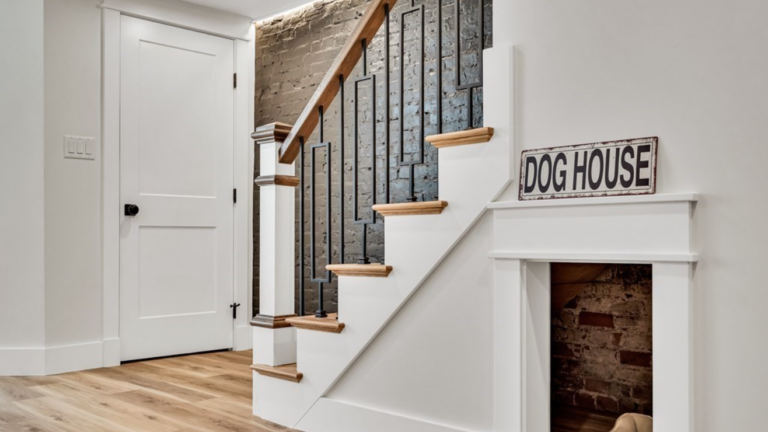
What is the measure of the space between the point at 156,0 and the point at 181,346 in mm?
2193

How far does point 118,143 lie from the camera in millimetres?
3736

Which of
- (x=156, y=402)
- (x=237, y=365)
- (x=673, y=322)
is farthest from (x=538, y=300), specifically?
(x=237, y=365)

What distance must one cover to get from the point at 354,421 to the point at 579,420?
0.97 m

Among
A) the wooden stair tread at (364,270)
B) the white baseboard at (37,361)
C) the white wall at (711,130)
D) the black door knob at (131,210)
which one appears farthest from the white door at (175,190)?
the white wall at (711,130)

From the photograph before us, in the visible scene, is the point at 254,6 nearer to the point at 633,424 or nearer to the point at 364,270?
the point at 364,270

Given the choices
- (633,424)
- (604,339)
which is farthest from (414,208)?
(604,339)

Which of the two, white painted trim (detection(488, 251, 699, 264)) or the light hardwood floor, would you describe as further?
the light hardwood floor

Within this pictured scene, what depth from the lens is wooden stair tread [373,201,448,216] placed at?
6.43 feet

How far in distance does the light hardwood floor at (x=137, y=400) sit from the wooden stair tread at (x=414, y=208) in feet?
3.13

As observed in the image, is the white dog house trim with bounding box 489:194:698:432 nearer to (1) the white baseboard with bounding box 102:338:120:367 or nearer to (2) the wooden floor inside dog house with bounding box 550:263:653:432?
(2) the wooden floor inside dog house with bounding box 550:263:653:432

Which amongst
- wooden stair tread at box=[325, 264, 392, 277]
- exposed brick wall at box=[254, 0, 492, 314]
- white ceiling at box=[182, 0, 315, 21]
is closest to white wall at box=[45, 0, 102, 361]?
white ceiling at box=[182, 0, 315, 21]

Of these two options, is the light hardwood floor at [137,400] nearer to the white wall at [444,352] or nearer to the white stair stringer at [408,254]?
the white stair stringer at [408,254]

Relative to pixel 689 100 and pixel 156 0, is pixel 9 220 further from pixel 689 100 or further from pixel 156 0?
pixel 689 100

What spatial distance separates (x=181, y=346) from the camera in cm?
396
